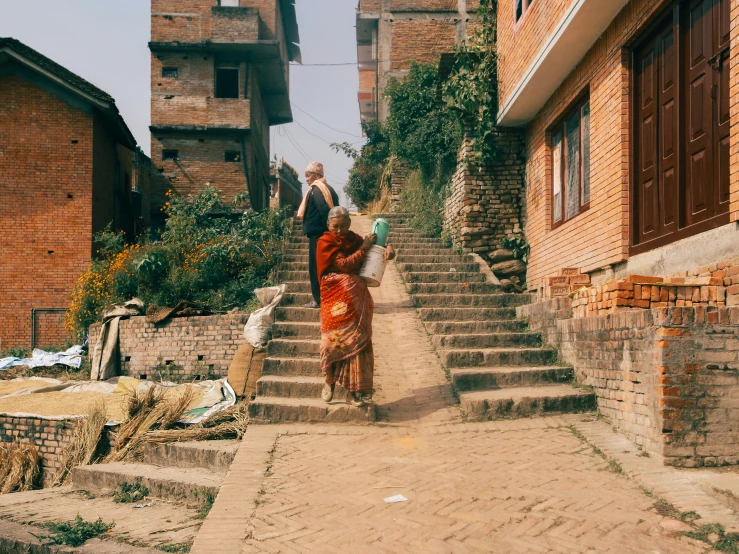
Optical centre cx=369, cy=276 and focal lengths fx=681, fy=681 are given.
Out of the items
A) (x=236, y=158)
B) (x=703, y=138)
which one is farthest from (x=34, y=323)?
(x=703, y=138)

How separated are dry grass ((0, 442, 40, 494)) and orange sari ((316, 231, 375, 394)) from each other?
4472 millimetres

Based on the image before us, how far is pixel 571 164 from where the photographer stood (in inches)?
416

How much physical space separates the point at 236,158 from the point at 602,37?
1597 cm

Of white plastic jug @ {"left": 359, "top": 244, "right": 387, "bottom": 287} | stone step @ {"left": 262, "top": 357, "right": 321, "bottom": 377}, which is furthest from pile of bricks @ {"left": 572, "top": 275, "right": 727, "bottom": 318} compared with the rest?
stone step @ {"left": 262, "top": 357, "right": 321, "bottom": 377}

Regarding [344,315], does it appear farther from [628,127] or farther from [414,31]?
[414,31]

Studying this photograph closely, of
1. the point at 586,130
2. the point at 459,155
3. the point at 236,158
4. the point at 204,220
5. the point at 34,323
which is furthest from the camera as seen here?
the point at 236,158

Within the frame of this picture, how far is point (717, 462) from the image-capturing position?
5.21 m

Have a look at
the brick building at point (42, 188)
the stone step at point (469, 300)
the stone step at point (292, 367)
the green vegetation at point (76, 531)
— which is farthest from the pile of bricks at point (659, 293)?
the brick building at point (42, 188)

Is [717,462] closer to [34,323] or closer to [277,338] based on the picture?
[277,338]

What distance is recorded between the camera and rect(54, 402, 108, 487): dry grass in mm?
7820

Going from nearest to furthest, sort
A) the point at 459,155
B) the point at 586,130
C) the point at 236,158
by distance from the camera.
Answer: the point at 586,130 → the point at 459,155 → the point at 236,158

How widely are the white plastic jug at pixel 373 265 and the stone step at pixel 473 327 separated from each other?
99.7 inches

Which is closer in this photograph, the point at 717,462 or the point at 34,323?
the point at 717,462

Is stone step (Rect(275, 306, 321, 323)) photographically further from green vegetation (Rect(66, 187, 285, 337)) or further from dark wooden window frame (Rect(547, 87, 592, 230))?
dark wooden window frame (Rect(547, 87, 592, 230))
